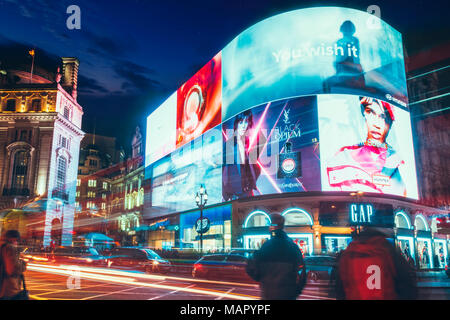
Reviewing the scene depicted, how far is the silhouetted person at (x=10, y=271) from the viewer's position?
5.06m

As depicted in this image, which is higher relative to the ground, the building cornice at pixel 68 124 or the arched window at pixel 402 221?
the building cornice at pixel 68 124

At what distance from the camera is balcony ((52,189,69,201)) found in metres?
50.8

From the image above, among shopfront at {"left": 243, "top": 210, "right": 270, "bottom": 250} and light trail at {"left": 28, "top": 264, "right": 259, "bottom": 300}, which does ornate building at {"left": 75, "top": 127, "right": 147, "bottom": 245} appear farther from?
light trail at {"left": 28, "top": 264, "right": 259, "bottom": 300}

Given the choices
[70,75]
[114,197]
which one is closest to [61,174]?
[70,75]

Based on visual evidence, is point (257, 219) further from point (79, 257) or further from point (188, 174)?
point (79, 257)

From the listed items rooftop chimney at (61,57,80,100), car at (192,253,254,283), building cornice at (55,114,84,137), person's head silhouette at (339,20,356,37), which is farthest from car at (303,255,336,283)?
rooftop chimney at (61,57,80,100)

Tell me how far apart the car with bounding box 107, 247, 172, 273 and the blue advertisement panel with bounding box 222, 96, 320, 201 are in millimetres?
13950

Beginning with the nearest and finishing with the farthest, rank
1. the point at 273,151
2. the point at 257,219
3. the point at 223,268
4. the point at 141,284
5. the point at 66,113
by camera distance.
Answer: the point at 141,284 < the point at 223,268 < the point at 273,151 < the point at 257,219 < the point at 66,113

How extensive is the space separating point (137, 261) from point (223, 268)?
6450 mm

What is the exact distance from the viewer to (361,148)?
29.5 metres

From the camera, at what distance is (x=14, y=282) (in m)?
5.13

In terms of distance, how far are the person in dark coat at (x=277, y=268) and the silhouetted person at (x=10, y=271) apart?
143 inches

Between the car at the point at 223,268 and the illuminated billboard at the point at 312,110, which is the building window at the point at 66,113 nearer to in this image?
the illuminated billboard at the point at 312,110

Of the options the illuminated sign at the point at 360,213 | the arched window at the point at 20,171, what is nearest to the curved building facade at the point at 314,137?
the illuminated sign at the point at 360,213
